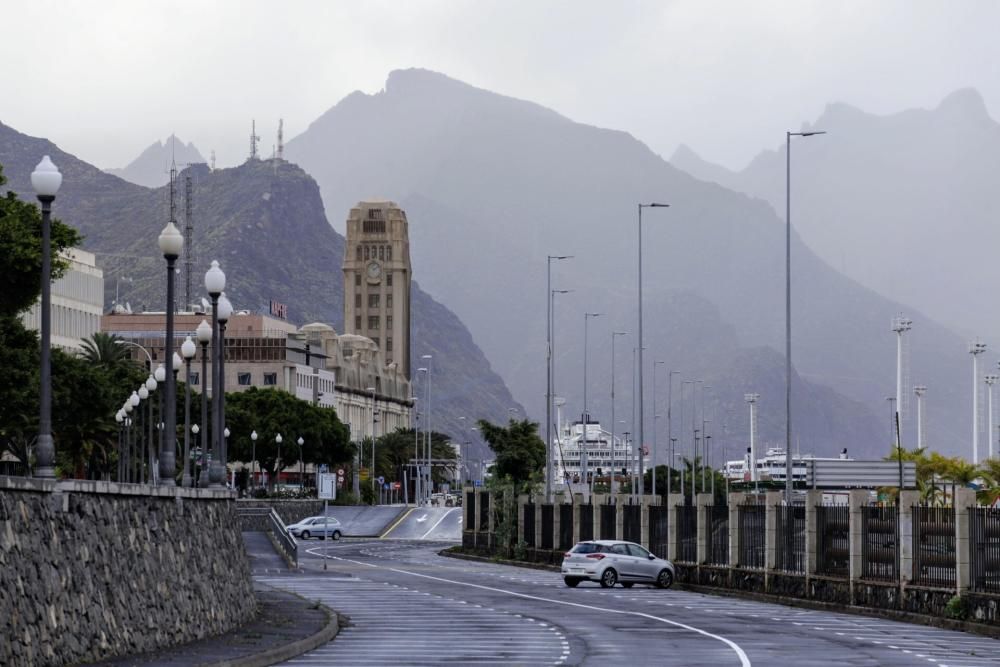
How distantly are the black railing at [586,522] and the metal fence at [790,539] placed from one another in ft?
70.2

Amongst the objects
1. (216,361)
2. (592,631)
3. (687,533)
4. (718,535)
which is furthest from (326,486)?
(592,631)

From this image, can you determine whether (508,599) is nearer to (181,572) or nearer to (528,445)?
(181,572)

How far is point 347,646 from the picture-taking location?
32.3 m

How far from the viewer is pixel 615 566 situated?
193ft

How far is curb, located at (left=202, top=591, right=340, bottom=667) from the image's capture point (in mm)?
26158

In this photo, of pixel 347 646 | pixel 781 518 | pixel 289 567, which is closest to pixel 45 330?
pixel 347 646

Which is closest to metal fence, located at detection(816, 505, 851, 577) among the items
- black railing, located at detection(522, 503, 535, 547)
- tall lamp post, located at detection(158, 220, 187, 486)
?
tall lamp post, located at detection(158, 220, 187, 486)

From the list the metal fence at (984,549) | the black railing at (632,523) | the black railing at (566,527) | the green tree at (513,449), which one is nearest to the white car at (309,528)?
the green tree at (513,449)

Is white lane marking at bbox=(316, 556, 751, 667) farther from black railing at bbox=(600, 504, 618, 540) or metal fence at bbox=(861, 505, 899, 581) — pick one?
black railing at bbox=(600, 504, 618, 540)

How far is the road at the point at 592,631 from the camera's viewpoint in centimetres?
2941

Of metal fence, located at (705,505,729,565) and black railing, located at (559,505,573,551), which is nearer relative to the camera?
metal fence, located at (705,505,729,565)

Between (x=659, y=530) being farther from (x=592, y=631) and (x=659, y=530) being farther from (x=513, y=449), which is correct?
(x=513, y=449)

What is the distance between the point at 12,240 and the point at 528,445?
216ft

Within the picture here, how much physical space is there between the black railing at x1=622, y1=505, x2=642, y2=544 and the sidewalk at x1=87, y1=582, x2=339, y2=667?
25631 mm
